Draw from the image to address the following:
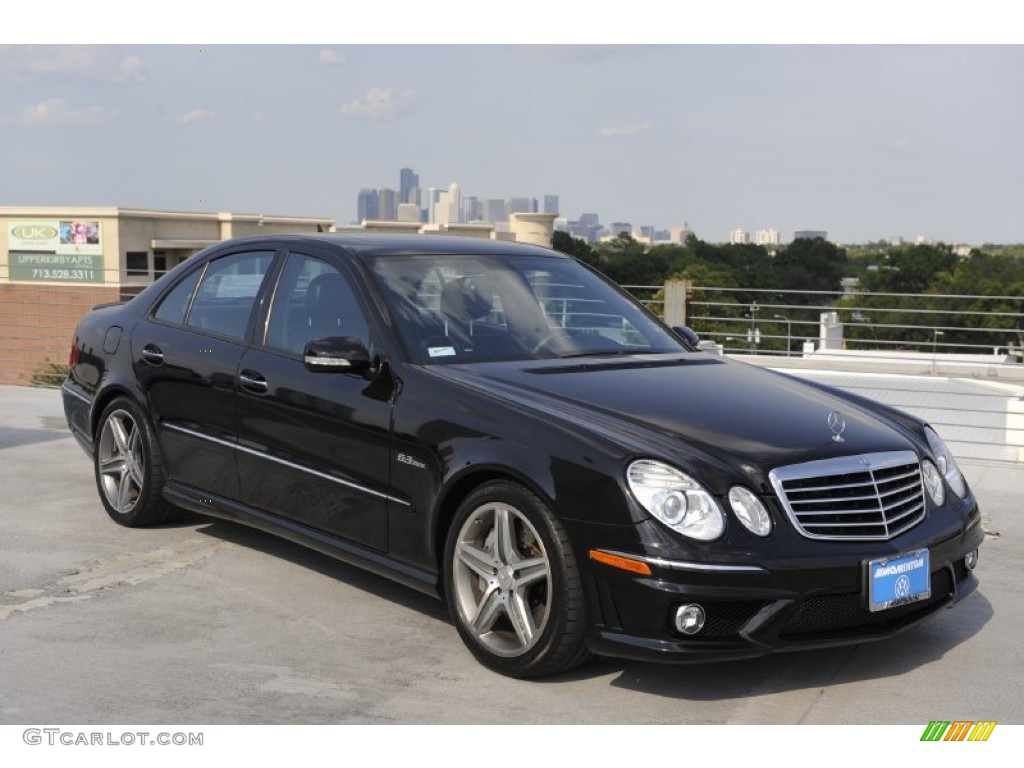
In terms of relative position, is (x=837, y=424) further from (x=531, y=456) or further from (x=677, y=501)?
(x=531, y=456)

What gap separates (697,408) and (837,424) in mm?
520

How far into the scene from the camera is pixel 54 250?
6725cm

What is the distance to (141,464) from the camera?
6711 millimetres

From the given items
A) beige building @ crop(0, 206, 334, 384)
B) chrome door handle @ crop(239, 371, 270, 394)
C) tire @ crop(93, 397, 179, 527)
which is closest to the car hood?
chrome door handle @ crop(239, 371, 270, 394)

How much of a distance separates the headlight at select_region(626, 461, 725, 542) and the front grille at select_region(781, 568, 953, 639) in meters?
0.41

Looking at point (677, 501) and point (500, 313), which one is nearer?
point (677, 501)

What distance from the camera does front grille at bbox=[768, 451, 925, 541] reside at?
434cm

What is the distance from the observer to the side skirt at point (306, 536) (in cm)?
503

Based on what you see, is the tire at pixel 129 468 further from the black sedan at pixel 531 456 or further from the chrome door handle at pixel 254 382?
the chrome door handle at pixel 254 382

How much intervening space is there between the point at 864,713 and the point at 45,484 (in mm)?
5556

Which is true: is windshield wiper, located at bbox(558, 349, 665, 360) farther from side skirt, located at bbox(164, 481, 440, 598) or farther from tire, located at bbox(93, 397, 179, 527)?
tire, located at bbox(93, 397, 179, 527)

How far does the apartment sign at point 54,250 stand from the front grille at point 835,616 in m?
62.4

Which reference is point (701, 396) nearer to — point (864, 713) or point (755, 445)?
point (755, 445)

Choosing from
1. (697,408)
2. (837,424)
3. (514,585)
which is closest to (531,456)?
(514,585)
